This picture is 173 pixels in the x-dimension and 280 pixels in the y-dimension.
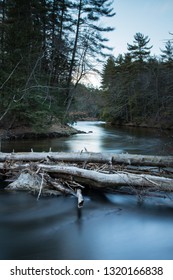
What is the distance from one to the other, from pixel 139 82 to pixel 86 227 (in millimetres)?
21763

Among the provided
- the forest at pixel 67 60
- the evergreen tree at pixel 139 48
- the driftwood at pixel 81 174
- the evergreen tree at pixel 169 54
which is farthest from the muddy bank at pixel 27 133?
the evergreen tree at pixel 139 48

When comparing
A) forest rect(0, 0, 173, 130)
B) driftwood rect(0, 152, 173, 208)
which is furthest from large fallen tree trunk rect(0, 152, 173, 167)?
forest rect(0, 0, 173, 130)

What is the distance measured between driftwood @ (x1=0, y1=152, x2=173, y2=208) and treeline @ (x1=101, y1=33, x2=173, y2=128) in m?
11.7

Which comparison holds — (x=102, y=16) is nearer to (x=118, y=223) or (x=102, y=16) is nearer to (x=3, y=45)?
(x=3, y=45)

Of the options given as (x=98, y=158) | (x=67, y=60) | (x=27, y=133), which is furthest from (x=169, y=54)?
(x=98, y=158)

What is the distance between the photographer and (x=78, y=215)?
17.1ft

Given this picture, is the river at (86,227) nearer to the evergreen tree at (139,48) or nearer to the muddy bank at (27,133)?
the muddy bank at (27,133)

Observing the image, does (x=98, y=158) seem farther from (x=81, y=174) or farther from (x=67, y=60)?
(x=67, y=60)

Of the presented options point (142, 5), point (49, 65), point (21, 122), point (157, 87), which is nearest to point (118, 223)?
point (142, 5)

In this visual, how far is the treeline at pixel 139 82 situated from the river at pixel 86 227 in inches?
526

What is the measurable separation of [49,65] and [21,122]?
5.69 m

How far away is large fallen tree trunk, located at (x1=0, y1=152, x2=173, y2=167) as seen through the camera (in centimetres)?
685

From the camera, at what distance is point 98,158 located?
23.4 ft

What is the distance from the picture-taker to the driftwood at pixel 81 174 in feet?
18.8
